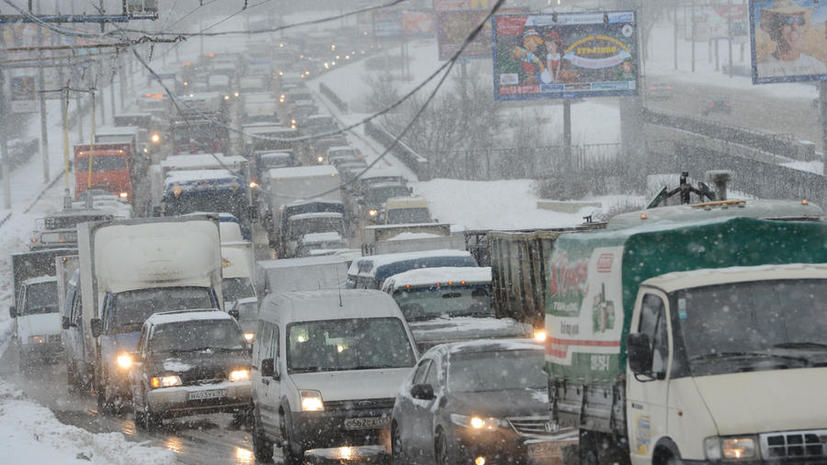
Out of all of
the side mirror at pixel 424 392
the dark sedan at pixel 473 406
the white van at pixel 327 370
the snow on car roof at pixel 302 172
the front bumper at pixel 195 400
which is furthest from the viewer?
the snow on car roof at pixel 302 172

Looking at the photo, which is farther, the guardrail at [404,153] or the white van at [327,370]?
the guardrail at [404,153]

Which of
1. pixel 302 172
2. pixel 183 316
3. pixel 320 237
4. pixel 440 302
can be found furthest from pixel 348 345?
pixel 302 172

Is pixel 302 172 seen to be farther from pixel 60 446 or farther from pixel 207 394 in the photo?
pixel 60 446

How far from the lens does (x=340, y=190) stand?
46.4 m

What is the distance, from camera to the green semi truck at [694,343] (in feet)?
28.3

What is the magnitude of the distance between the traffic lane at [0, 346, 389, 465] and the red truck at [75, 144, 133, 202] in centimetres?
2550

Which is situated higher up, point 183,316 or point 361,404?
point 183,316

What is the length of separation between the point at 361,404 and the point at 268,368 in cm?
140

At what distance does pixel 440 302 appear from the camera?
768 inches

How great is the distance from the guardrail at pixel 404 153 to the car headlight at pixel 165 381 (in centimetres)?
3546

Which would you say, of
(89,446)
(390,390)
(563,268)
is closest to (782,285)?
(563,268)

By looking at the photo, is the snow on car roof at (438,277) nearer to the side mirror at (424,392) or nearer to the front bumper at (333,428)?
the front bumper at (333,428)

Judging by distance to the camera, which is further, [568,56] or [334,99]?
[334,99]

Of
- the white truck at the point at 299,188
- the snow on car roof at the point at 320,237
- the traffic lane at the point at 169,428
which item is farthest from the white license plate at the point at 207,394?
the white truck at the point at 299,188
